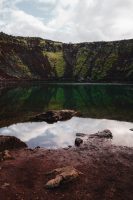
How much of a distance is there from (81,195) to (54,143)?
19.3 metres

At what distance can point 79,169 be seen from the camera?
112ft


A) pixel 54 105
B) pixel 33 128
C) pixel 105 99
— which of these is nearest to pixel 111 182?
pixel 33 128

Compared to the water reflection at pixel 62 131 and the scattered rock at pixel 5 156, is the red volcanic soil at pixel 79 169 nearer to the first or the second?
the scattered rock at pixel 5 156

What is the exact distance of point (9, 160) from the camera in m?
37.3

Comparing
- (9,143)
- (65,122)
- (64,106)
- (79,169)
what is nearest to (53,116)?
(65,122)

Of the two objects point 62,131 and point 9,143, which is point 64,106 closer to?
point 62,131

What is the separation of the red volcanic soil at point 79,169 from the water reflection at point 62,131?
4765mm

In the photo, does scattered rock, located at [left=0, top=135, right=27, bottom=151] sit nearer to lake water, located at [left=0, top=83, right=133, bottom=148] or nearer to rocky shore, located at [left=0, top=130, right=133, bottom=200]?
rocky shore, located at [left=0, top=130, right=133, bottom=200]

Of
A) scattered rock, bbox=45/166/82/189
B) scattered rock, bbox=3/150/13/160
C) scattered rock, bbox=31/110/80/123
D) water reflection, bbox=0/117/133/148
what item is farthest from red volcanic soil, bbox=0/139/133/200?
scattered rock, bbox=31/110/80/123

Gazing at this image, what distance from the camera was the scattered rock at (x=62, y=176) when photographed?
96.0 feet

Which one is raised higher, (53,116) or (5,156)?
(5,156)

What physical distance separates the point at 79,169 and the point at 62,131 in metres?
21.0

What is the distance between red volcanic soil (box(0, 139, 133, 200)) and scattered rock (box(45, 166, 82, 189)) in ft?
1.33

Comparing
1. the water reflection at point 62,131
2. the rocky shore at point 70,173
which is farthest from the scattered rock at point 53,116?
the rocky shore at point 70,173
